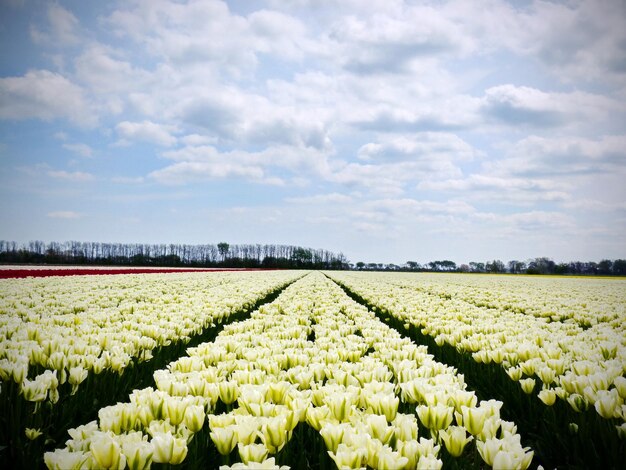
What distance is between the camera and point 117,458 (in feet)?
5.65

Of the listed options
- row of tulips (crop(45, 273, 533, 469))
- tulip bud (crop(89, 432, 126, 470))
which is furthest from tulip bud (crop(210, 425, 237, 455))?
tulip bud (crop(89, 432, 126, 470))

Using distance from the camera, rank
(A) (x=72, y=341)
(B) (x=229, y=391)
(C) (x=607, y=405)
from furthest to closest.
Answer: (A) (x=72, y=341), (B) (x=229, y=391), (C) (x=607, y=405)

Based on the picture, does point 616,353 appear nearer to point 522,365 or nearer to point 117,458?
point 522,365

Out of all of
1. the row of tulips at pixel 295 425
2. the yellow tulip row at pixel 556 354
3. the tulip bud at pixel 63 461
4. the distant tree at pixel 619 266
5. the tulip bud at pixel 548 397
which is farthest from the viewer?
the distant tree at pixel 619 266

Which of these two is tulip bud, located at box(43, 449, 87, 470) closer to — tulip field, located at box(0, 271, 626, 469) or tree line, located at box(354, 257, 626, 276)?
tulip field, located at box(0, 271, 626, 469)

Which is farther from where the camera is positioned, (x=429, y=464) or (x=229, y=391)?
(x=229, y=391)

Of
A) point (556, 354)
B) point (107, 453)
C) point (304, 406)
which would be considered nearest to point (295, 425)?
point (304, 406)

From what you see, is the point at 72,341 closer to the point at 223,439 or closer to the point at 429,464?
the point at 223,439

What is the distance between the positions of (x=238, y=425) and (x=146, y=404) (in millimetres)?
664

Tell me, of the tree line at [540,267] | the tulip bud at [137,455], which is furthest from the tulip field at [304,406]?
the tree line at [540,267]

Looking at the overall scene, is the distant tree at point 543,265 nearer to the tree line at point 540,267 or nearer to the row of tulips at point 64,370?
the tree line at point 540,267

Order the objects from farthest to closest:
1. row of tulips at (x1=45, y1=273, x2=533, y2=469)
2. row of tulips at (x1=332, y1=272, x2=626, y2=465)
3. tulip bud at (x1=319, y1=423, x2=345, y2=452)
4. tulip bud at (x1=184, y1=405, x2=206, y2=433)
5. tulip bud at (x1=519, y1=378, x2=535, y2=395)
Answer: tulip bud at (x1=519, y1=378, x2=535, y2=395), row of tulips at (x1=332, y1=272, x2=626, y2=465), tulip bud at (x1=184, y1=405, x2=206, y2=433), tulip bud at (x1=319, y1=423, x2=345, y2=452), row of tulips at (x1=45, y1=273, x2=533, y2=469)

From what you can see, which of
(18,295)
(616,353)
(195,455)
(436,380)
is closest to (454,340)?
(616,353)

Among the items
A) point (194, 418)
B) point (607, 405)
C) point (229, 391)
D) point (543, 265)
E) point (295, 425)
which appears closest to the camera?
point (194, 418)
